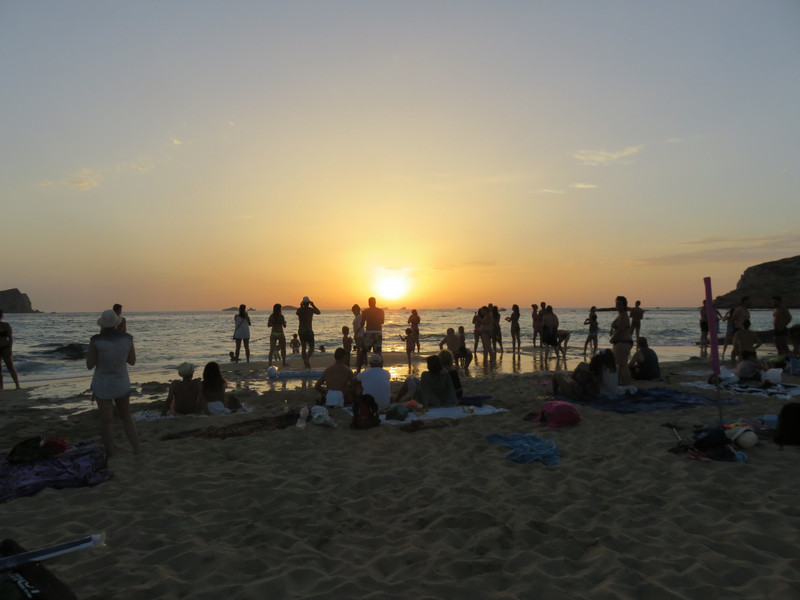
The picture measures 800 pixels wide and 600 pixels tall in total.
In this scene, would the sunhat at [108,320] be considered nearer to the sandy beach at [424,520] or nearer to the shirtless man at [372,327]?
the sandy beach at [424,520]

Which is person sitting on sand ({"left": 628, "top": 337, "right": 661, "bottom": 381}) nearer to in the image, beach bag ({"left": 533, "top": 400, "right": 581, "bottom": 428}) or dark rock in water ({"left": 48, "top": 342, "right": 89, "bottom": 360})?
beach bag ({"left": 533, "top": 400, "right": 581, "bottom": 428})

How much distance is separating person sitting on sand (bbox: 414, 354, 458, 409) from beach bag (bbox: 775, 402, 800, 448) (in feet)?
15.8

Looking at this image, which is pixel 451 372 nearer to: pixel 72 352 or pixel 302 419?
pixel 302 419

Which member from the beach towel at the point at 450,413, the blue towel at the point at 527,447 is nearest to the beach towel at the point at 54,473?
the beach towel at the point at 450,413

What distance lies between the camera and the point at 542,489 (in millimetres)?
4945

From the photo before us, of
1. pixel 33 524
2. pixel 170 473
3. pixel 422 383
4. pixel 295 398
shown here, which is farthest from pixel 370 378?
pixel 33 524

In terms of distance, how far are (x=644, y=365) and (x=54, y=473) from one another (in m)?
12.2

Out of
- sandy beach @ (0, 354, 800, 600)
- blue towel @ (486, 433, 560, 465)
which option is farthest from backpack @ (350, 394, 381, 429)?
blue towel @ (486, 433, 560, 465)

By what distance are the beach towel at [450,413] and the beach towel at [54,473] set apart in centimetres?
401

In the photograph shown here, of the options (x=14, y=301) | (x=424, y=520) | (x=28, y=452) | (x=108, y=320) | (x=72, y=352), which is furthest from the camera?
(x=14, y=301)

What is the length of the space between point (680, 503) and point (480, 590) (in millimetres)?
2464

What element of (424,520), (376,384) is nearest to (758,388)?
(376,384)

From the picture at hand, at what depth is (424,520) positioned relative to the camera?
4312 mm

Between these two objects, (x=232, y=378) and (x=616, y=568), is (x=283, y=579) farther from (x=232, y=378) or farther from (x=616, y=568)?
(x=232, y=378)
